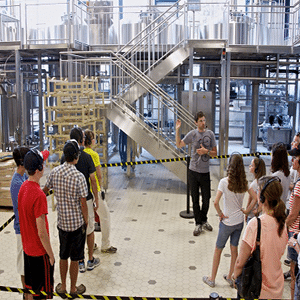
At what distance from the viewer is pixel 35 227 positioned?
3252mm

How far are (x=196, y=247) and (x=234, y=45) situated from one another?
559cm

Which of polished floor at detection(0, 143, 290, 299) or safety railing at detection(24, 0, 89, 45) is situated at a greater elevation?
safety railing at detection(24, 0, 89, 45)

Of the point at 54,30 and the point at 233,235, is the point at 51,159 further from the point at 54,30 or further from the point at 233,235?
the point at 233,235

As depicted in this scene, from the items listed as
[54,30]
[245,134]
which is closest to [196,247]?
[54,30]

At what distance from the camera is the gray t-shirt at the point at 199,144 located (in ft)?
19.1

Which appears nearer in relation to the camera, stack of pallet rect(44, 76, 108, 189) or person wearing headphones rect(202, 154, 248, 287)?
person wearing headphones rect(202, 154, 248, 287)

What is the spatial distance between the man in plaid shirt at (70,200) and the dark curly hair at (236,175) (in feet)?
4.83

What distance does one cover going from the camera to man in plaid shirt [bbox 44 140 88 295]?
3.72m

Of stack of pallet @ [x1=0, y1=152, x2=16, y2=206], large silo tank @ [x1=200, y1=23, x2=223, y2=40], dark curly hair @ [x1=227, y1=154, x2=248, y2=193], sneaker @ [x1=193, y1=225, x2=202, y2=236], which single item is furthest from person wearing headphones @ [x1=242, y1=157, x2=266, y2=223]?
large silo tank @ [x1=200, y1=23, x2=223, y2=40]

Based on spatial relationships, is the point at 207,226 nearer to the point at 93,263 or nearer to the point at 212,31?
the point at 93,263

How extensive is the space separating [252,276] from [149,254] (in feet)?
8.69

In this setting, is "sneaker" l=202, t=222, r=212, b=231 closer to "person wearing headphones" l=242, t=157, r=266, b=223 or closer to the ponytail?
"person wearing headphones" l=242, t=157, r=266, b=223

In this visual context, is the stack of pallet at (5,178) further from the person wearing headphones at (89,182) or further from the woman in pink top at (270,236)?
the woman in pink top at (270,236)

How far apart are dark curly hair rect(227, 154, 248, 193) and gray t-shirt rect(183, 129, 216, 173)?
1.78 meters
